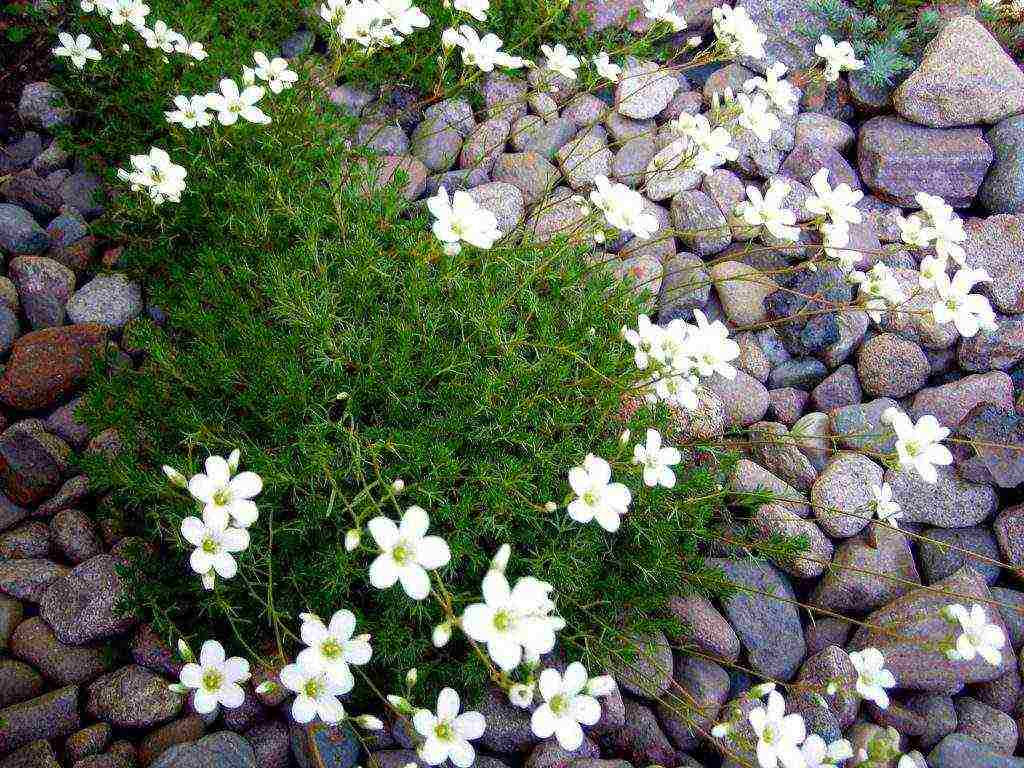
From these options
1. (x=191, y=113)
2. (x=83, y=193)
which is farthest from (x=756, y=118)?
(x=83, y=193)

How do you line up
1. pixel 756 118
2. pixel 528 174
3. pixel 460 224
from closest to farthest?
pixel 460 224 < pixel 756 118 < pixel 528 174

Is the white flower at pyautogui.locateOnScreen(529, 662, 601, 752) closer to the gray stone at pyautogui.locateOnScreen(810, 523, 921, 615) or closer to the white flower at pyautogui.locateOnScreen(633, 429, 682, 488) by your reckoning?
the white flower at pyautogui.locateOnScreen(633, 429, 682, 488)

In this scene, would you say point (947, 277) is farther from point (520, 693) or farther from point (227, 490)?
point (227, 490)

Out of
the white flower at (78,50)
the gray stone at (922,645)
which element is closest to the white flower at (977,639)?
the gray stone at (922,645)

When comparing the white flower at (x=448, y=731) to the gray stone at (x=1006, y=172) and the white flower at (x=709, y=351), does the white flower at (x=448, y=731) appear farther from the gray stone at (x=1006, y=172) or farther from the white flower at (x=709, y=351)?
the gray stone at (x=1006, y=172)

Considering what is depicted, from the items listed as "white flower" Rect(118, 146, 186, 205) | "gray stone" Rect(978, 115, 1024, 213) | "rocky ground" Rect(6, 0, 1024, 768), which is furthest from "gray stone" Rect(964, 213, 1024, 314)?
"white flower" Rect(118, 146, 186, 205)

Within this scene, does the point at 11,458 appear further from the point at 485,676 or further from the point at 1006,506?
the point at 1006,506
